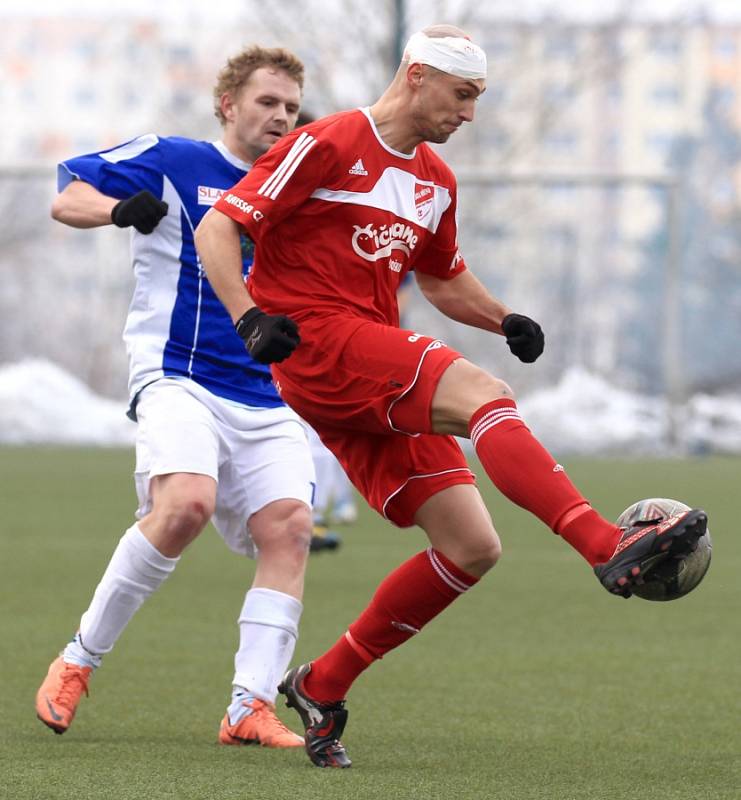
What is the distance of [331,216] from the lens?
15.3 feet

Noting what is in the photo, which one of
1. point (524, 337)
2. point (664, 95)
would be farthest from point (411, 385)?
point (664, 95)

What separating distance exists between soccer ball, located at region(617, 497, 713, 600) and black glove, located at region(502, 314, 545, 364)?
3.61ft

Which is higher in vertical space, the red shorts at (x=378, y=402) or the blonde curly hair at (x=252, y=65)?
the blonde curly hair at (x=252, y=65)

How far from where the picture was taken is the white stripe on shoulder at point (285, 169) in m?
4.54

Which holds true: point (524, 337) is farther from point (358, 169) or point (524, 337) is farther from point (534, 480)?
point (534, 480)

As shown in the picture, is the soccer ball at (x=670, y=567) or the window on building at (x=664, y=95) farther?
the window on building at (x=664, y=95)

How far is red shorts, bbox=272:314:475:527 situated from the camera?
4344 millimetres

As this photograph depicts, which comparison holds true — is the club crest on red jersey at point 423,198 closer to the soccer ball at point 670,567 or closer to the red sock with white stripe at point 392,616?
the red sock with white stripe at point 392,616

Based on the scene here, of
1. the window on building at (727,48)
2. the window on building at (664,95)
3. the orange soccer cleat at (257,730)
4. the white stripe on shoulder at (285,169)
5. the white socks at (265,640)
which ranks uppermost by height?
the white stripe on shoulder at (285,169)

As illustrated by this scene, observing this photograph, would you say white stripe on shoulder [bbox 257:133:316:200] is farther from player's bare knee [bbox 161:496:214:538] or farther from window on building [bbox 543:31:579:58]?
window on building [bbox 543:31:579:58]

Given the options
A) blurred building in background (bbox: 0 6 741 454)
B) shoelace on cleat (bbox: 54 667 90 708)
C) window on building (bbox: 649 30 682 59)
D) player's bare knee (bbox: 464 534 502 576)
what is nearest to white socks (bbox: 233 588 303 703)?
shoelace on cleat (bbox: 54 667 90 708)

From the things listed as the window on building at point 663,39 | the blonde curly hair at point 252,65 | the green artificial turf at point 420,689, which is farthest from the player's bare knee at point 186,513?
the window on building at point 663,39

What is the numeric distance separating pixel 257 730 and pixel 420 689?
1261 mm

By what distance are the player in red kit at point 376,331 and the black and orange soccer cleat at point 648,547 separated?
38 cm
